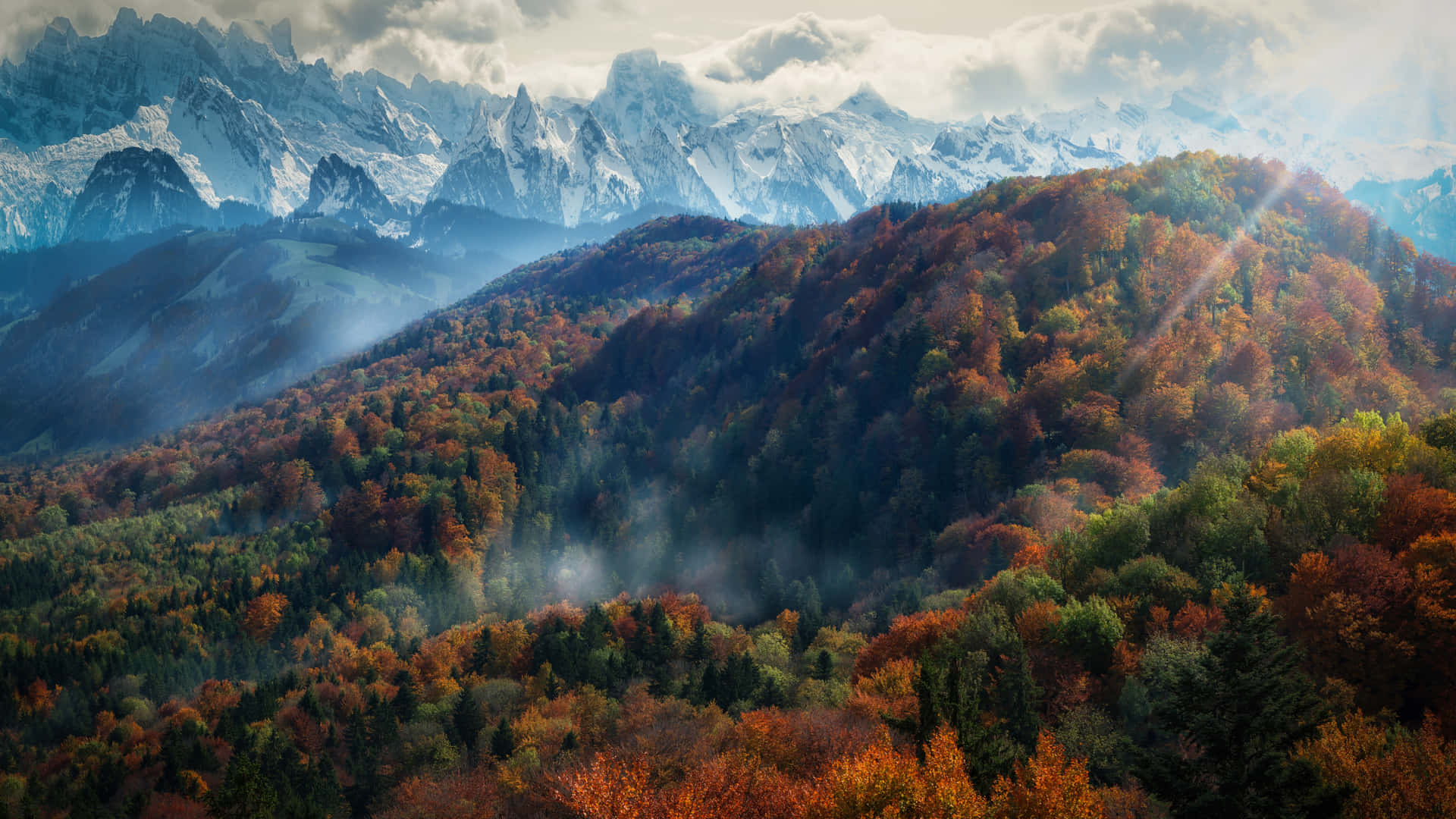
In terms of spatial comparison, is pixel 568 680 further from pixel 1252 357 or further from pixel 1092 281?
pixel 1092 281

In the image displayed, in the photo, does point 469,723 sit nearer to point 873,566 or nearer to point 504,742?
point 504,742

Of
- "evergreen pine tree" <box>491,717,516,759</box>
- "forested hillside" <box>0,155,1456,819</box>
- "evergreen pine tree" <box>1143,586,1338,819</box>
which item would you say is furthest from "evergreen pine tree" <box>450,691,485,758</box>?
"evergreen pine tree" <box>1143,586,1338,819</box>

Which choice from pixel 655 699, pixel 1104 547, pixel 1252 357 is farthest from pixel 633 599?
pixel 1252 357

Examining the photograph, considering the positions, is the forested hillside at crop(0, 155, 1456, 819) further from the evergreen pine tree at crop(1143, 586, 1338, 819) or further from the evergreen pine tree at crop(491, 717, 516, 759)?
the evergreen pine tree at crop(491, 717, 516, 759)

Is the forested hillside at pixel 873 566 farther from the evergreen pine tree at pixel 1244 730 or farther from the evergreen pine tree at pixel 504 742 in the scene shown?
the evergreen pine tree at pixel 504 742

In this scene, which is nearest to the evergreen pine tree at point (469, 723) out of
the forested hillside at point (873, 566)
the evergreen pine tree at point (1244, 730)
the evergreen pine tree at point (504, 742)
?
the forested hillside at point (873, 566)

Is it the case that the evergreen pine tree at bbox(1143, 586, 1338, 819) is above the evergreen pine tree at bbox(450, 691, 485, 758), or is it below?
above

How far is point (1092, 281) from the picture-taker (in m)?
117

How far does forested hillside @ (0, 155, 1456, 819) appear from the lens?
121 ft

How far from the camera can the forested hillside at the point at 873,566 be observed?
1447 inches

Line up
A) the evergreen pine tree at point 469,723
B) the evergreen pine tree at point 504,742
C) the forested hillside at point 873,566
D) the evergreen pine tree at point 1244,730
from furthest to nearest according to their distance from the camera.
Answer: the evergreen pine tree at point 469,723
the evergreen pine tree at point 504,742
the forested hillside at point 873,566
the evergreen pine tree at point 1244,730

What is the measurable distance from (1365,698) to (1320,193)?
5025 inches

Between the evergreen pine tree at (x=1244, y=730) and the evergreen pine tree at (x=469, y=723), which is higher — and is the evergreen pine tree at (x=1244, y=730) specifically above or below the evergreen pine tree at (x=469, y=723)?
above

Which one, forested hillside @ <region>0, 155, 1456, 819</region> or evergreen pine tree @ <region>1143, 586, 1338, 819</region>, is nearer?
evergreen pine tree @ <region>1143, 586, 1338, 819</region>
